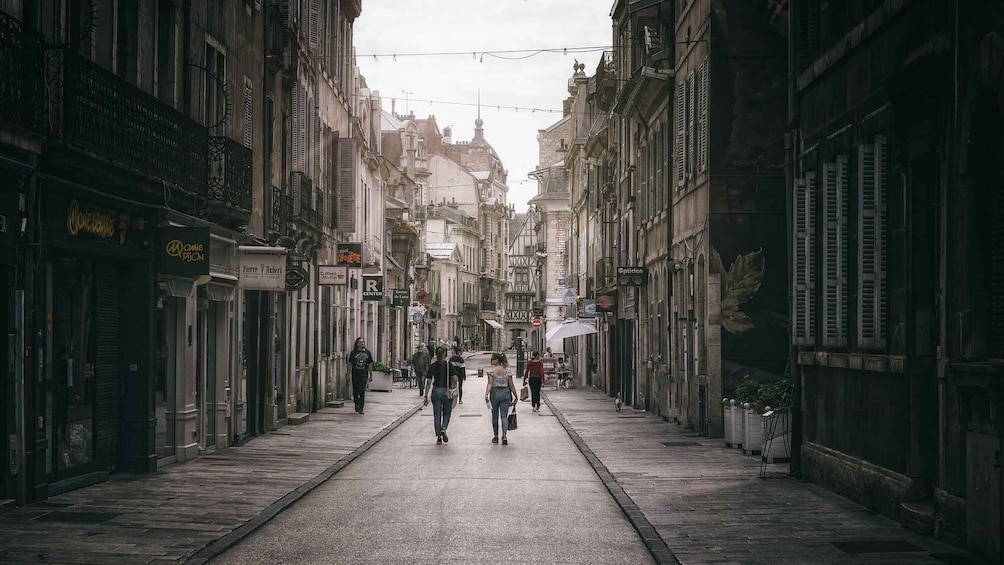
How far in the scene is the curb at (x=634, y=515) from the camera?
450 inches

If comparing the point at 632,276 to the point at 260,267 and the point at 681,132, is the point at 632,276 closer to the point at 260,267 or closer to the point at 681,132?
the point at 681,132

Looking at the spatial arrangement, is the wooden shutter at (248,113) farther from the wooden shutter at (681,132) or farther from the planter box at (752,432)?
the planter box at (752,432)

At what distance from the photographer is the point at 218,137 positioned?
2014cm

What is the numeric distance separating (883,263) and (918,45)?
240 cm

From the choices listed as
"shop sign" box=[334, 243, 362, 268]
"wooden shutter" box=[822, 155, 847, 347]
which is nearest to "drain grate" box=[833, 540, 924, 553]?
"wooden shutter" box=[822, 155, 847, 347]

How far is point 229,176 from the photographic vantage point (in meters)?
20.6

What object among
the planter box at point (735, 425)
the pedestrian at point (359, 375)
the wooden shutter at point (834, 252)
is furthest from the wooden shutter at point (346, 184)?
the wooden shutter at point (834, 252)

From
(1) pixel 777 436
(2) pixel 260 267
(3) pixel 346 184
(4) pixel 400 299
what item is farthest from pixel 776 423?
(4) pixel 400 299

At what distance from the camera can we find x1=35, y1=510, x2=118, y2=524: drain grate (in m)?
13.0

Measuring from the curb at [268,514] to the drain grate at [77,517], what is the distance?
141cm

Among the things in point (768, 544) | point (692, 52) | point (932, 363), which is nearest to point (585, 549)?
point (768, 544)

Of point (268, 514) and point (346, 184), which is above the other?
point (346, 184)

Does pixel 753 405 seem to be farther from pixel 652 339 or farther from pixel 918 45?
pixel 652 339

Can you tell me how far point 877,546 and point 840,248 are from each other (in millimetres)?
4706
